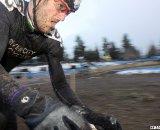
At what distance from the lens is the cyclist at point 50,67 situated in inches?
64.6

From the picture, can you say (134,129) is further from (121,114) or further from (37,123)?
(37,123)

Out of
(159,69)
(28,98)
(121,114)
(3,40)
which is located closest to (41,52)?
(3,40)

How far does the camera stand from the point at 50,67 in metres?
3.30

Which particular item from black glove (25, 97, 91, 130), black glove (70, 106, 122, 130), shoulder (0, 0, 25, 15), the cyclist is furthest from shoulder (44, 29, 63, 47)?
black glove (25, 97, 91, 130)

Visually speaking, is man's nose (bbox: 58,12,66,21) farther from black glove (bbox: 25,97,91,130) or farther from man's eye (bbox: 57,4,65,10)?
black glove (bbox: 25,97,91,130)

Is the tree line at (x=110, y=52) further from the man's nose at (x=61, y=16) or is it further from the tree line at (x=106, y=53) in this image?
the man's nose at (x=61, y=16)

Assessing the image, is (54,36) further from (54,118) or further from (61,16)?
(54,118)

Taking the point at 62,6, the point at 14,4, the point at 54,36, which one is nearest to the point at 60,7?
the point at 62,6

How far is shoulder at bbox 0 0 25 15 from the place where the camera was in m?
2.64

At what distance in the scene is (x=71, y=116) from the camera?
1633 mm

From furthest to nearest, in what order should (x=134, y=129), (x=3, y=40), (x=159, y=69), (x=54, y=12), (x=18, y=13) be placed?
1. (x=159, y=69)
2. (x=134, y=129)
3. (x=18, y=13)
4. (x=54, y=12)
5. (x=3, y=40)

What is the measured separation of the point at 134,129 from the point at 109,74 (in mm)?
14618

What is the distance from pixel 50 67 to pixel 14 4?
2.58 ft

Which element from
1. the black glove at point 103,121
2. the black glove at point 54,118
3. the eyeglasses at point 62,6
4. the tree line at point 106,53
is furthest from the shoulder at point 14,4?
the tree line at point 106,53
